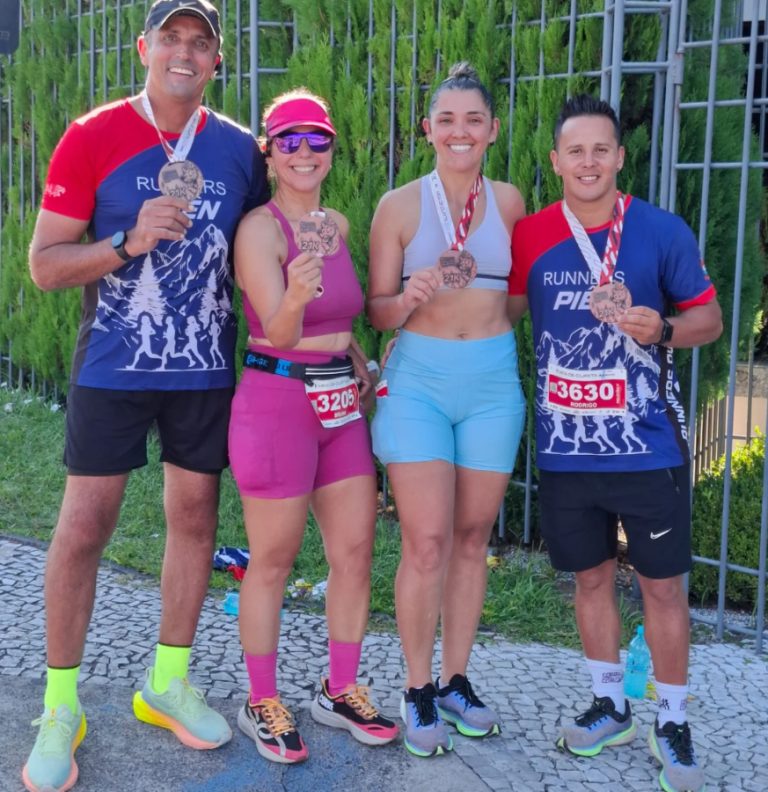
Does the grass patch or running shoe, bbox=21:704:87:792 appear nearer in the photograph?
running shoe, bbox=21:704:87:792

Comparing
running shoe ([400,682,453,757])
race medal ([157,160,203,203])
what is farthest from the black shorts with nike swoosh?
race medal ([157,160,203,203])

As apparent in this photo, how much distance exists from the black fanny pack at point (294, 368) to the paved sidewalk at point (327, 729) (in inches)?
48.6

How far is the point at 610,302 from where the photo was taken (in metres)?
3.31

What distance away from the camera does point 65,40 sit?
8.58 m

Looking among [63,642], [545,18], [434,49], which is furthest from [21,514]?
[545,18]

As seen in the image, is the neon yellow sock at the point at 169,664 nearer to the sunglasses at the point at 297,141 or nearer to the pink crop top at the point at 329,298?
the pink crop top at the point at 329,298

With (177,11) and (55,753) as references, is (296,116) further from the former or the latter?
(55,753)

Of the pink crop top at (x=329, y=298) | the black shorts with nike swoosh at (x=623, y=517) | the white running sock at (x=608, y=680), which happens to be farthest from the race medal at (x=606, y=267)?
the white running sock at (x=608, y=680)

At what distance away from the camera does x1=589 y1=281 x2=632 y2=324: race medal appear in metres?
3.30

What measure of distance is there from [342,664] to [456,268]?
139 centimetres

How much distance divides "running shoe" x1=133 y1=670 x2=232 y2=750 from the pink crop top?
1.24 meters

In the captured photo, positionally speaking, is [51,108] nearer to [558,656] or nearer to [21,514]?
[21,514]

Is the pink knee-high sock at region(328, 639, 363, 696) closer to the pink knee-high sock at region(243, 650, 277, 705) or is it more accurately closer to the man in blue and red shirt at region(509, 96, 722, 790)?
the pink knee-high sock at region(243, 650, 277, 705)

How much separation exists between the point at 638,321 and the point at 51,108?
21.9 ft
